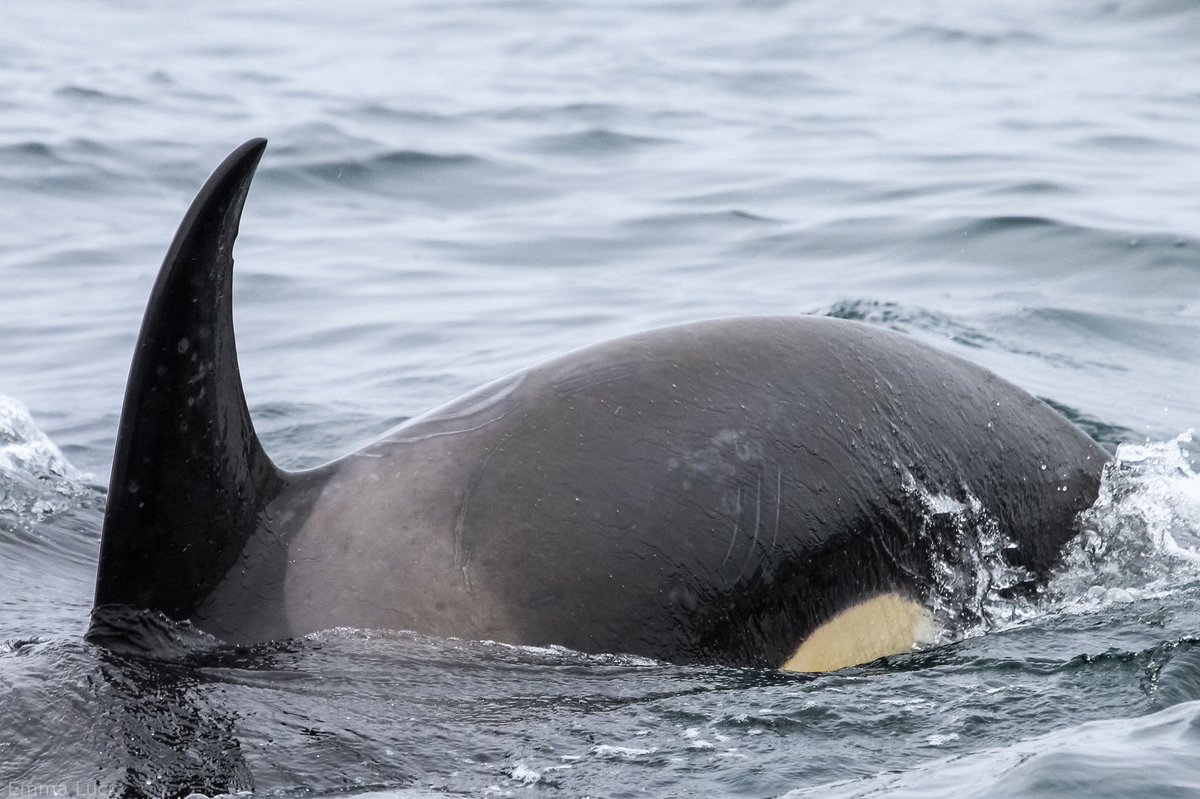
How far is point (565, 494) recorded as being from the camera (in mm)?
4289

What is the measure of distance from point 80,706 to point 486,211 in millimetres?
11855

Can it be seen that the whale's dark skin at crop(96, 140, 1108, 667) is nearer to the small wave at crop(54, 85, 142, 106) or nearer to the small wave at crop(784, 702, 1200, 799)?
the small wave at crop(784, 702, 1200, 799)

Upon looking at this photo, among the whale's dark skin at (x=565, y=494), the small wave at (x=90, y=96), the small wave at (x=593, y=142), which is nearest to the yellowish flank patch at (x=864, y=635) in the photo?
the whale's dark skin at (x=565, y=494)

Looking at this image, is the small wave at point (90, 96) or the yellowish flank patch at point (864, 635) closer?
the yellowish flank patch at point (864, 635)

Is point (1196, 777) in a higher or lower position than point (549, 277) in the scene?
lower

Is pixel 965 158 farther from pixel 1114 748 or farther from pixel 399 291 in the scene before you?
pixel 1114 748

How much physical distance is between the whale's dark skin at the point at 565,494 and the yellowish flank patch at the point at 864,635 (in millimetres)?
40

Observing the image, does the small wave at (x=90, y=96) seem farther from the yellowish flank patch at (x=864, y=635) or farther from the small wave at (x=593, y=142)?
the yellowish flank patch at (x=864, y=635)

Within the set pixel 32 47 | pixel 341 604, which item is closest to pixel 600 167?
pixel 32 47

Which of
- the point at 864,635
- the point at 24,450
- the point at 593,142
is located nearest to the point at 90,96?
the point at 593,142

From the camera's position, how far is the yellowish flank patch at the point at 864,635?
461cm

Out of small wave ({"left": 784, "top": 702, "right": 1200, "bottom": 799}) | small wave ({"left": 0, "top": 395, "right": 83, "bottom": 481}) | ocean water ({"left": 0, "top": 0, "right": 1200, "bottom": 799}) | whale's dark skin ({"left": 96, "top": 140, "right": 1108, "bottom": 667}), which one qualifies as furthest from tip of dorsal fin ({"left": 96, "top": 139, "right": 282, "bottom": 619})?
small wave ({"left": 0, "top": 395, "right": 83, "bottom": 481})

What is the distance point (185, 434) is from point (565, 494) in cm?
100

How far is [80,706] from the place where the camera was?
3.76m
